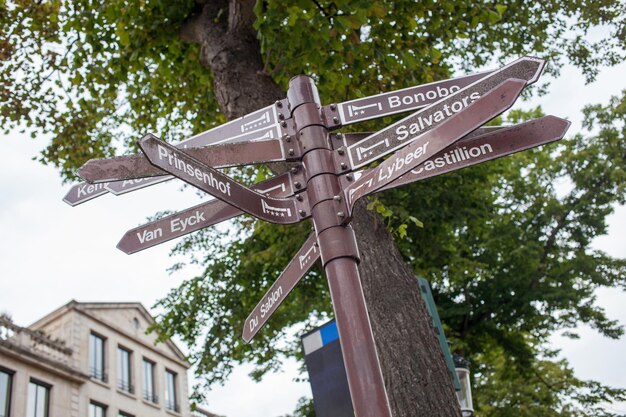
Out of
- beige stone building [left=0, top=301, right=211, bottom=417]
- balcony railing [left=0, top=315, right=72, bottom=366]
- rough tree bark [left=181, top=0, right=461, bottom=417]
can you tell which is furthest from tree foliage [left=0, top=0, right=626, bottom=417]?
balcony railing [left=0, top=315, right=72, bottom=366]

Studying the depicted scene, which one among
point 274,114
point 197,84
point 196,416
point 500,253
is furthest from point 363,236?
point 196,416

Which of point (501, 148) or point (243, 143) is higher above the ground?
point (243, 143)

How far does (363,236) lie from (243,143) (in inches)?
87.4

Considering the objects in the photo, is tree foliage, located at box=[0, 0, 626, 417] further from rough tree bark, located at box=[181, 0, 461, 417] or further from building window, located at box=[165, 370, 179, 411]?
building window, located at box=[165, 370, 179, 411]

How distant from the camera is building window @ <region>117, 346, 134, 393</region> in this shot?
94.5 feet

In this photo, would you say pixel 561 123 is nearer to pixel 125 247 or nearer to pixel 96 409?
pixel 125 247

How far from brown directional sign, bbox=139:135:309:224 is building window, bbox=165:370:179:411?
102 feet

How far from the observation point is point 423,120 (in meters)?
2.71

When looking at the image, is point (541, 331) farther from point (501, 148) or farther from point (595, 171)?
point (501, 148)

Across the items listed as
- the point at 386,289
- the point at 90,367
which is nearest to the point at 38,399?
the point at 90,367

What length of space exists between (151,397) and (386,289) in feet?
94.2

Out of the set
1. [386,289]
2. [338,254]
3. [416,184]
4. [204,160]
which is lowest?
[338,254]

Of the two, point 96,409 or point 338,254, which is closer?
point 338,254

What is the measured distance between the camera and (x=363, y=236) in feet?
16.2
